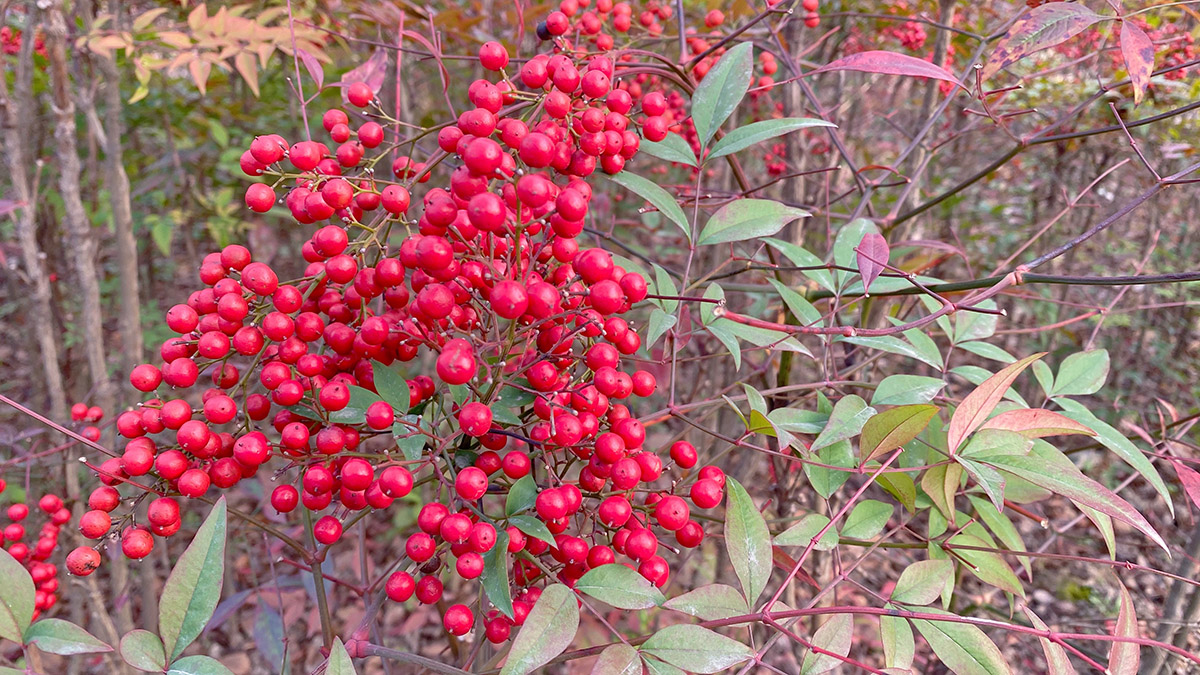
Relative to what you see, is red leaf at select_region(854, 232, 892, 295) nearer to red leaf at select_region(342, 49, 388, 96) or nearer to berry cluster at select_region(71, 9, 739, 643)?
berry cluster at select_region(71, 9, 739, 643)

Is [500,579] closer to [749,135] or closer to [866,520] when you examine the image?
[866,520]

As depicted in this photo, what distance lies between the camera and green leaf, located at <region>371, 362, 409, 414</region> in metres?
0.78

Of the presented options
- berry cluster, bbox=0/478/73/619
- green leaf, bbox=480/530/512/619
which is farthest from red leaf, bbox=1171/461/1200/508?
berry cluster, bbox=0/478/73/619

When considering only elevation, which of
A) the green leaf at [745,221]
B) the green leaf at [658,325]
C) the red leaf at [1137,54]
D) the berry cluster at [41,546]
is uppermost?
the red leaf at [1137,54]

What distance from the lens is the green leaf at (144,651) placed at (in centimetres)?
62

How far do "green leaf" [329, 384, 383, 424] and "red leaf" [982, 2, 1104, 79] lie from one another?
0.83 metres

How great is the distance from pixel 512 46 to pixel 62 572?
2.44 m

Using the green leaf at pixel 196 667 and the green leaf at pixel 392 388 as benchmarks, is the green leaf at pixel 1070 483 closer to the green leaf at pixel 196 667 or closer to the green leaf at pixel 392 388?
the green leaf at pixel 392 388

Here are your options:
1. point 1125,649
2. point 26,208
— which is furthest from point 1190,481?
point 26,208

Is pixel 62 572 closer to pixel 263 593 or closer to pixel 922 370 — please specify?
pixel 263 593

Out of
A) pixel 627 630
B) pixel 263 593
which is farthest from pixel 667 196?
pixel 627 630

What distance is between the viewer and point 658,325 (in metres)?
0.83

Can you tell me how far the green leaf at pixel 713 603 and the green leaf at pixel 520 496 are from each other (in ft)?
0.63

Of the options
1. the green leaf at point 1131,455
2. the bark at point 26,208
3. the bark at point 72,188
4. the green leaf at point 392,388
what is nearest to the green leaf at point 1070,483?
the green leaf at point 1131,455
